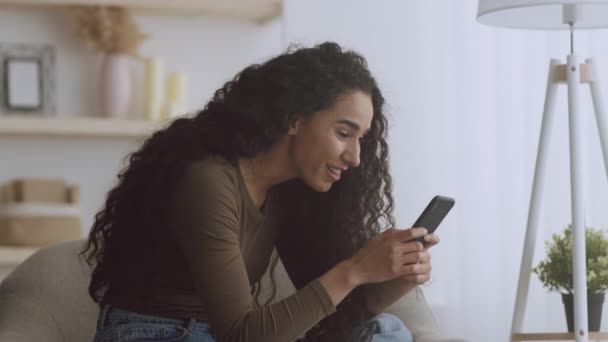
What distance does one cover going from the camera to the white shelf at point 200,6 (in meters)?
3.57

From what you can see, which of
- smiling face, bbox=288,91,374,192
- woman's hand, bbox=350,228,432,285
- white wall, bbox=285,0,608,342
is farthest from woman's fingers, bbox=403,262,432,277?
white wall, bbox=285,0,608,342

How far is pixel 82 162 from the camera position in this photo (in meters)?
3.80

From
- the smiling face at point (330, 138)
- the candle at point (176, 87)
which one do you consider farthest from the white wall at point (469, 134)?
the smiling face at point (330, 138)

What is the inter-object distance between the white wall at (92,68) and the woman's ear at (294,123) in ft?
6.41

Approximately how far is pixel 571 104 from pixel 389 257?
87 cm

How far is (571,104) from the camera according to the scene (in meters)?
2.44

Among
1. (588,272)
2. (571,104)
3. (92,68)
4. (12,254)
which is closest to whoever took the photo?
(571,104)

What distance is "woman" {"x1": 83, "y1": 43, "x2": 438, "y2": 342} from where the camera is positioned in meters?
1.77

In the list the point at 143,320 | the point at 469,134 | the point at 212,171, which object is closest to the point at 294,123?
the point at 212,171

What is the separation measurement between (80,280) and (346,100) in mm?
833

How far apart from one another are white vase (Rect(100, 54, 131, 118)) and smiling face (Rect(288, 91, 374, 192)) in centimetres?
187

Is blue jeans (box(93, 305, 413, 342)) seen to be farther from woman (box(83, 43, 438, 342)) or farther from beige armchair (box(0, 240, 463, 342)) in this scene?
beige armchair (box(0, 240, 463, 342))


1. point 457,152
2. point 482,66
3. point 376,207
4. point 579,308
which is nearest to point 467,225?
point 457,152

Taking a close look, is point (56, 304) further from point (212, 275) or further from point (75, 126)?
point (75, 126)
